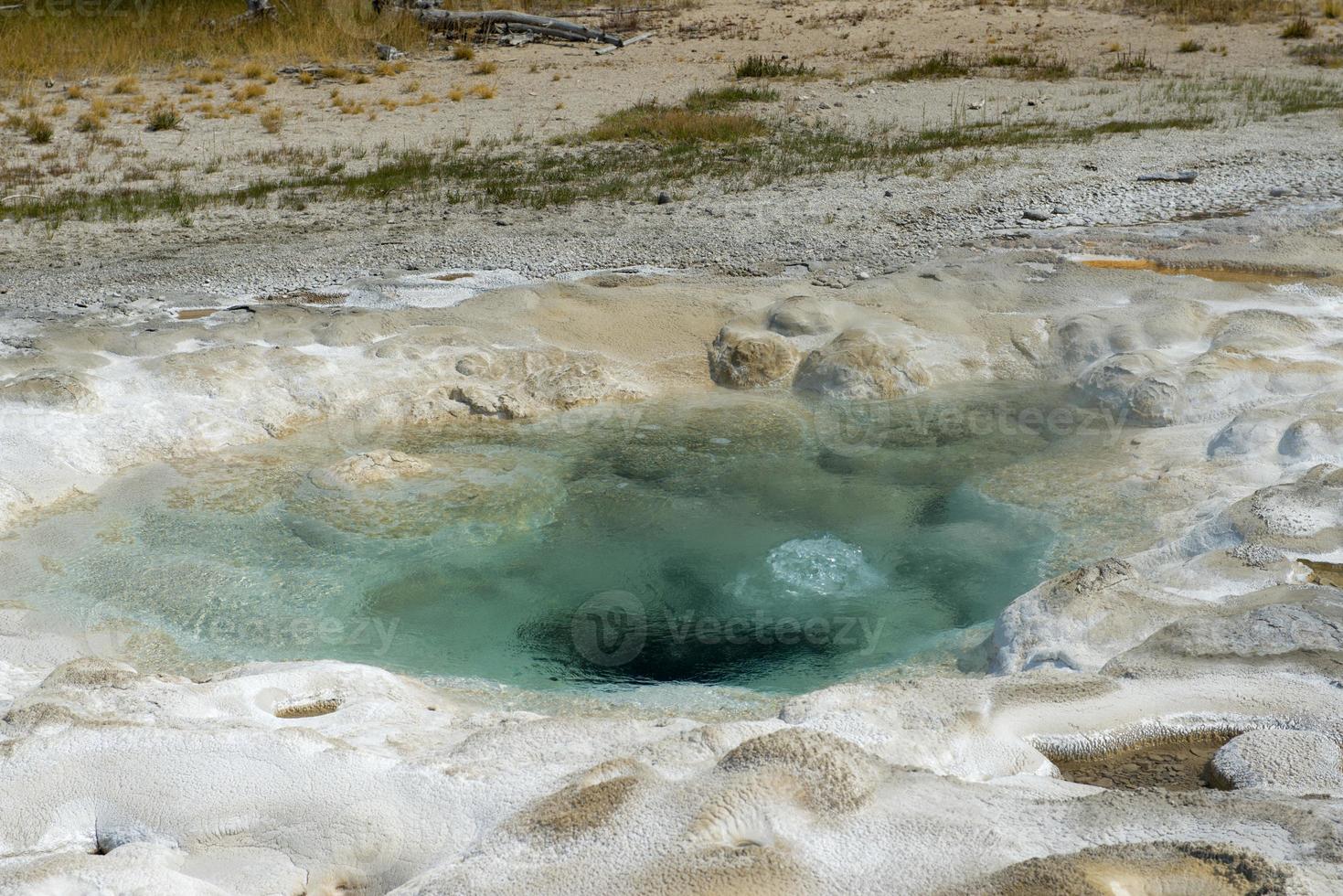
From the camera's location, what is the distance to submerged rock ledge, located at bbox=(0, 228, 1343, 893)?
7.96 ft

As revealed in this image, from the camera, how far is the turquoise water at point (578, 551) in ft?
13.6

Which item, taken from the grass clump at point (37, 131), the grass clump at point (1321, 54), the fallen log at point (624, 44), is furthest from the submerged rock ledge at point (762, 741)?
the fallen log at point (624, 44)

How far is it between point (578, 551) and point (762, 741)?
2.06 metres

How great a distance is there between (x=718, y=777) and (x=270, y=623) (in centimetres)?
216

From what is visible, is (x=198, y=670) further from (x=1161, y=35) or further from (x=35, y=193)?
(x=1161, y=35)

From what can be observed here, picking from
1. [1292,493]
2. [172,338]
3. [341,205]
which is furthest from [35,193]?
[1292,493]

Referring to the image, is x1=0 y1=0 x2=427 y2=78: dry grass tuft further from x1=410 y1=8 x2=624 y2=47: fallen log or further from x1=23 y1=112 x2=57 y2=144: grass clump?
x1=23 y1=112 x2=57 y2=144: grass clump

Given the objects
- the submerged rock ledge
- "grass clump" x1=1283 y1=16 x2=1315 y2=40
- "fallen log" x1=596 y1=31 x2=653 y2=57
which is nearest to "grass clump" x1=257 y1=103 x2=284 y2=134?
"fallen log" x1=596 y1=31 x2=653 y2=57

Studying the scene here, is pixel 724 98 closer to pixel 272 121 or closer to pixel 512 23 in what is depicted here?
pixel 272 121

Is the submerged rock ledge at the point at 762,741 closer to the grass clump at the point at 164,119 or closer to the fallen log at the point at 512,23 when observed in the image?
the grass clump at the point at 164,119

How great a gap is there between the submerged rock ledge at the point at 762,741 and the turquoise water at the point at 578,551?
216mm

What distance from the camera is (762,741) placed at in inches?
108

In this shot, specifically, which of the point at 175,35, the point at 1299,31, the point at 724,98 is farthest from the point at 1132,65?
the point at 175,35

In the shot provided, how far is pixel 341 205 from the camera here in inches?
343
